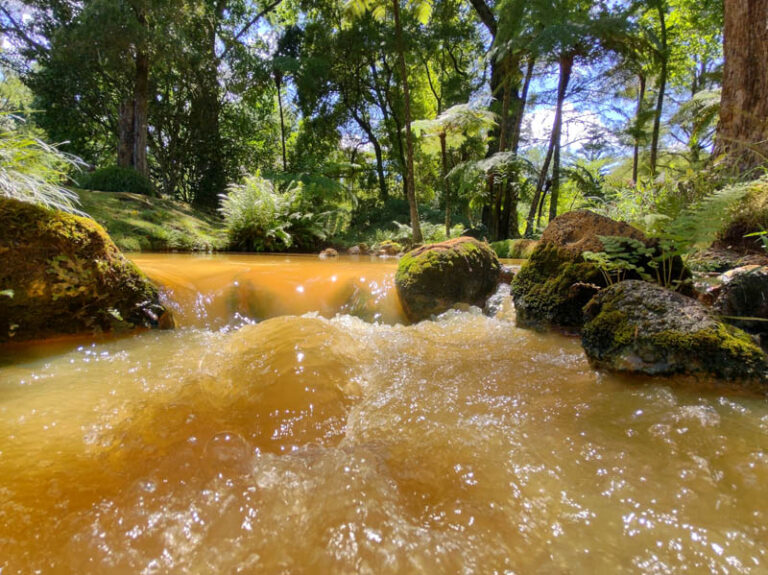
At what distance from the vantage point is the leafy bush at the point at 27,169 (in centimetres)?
277

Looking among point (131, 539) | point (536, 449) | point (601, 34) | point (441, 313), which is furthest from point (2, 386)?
point (601, 34)

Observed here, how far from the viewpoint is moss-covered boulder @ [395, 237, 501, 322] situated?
14.3 ft

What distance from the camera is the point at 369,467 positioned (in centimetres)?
139

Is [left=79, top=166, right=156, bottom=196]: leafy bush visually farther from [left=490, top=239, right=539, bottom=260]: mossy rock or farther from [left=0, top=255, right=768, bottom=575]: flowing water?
[left=490, top=239, right=539, bottom=260]: mossy rock

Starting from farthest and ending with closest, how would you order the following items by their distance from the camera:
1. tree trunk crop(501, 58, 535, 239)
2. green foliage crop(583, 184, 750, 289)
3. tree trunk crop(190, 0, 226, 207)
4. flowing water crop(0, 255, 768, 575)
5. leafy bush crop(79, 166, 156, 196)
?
tree trunk crop(190, 0, 226, 207)
tree trunk crop(501, 58, 535, 239)
leafy bush crop(79, 166, 156, 196)
green foliage crop(583, 184, 750, 289)
flowing water crop(0, 255, 768, 575)

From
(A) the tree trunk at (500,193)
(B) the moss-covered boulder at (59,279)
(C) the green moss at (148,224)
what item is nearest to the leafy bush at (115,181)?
(C) the green moss at (148,224)

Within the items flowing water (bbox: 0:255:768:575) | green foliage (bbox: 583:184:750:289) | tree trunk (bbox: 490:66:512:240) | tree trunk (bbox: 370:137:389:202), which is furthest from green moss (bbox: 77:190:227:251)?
tree trunk (bbox: 370:137:389:202)

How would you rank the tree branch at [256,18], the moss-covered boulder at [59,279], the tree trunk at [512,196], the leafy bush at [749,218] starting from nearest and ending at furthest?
the moss-covered boulder at [59,279]
the leafy bush at [749,218]
the tree trunk at [512,196]
the tree branch at [256,18]

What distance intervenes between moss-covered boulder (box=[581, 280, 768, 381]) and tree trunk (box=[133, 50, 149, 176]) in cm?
1388

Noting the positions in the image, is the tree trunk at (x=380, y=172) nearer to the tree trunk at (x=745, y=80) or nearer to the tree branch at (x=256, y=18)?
the tree branch at (x=256, y=18)

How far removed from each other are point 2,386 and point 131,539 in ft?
6.06

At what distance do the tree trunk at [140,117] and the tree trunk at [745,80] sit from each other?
14.6 meters

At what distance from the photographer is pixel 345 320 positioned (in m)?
4.01

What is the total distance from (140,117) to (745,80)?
15.4m
